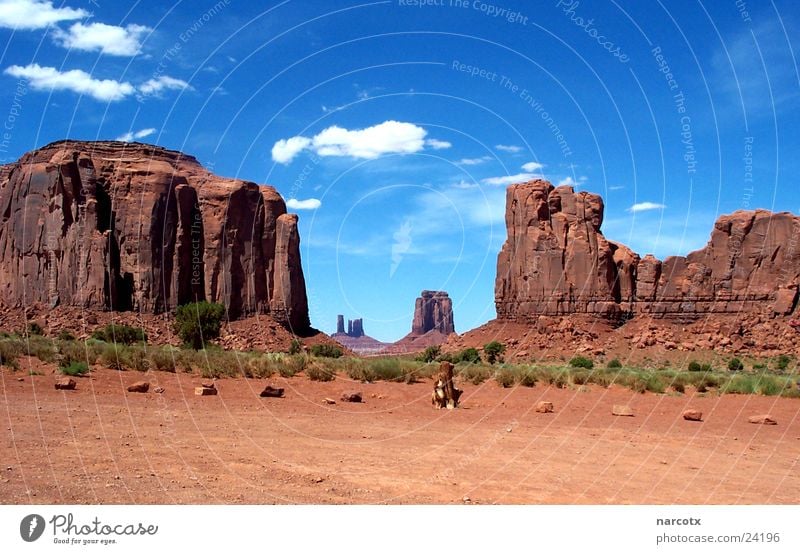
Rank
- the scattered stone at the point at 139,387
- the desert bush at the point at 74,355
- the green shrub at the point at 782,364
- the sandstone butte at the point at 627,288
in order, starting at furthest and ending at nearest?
the sandstone butte at the point at 627,288, the green shrub at the point at 782,364, the desert bush at the point at 74,355, the scattered stone at the point at 139,387

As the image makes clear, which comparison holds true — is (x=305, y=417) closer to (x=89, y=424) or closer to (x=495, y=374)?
(x=89, y=424)


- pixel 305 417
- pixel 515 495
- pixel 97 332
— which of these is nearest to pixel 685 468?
pixel 515 495

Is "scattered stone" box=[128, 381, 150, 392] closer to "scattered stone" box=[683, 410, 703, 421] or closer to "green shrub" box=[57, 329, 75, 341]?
"scattered stone" box=[683, 410, 703, 421]

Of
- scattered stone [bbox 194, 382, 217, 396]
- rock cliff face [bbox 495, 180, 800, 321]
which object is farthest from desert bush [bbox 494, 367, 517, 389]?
rock cliff face [bbox 495, 180, 800, 321]

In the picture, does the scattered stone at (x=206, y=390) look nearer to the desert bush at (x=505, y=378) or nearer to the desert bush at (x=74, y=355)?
the desert bush at (x=74, y=355)

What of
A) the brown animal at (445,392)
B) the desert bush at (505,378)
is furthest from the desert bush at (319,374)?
the desert bush at (505,378)

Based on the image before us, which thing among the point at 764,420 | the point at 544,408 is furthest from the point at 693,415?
the point at 544,408

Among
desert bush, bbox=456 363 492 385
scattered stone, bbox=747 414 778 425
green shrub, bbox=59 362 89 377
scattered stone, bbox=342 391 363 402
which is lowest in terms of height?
scattered stone, bbox=747 414 778 425
